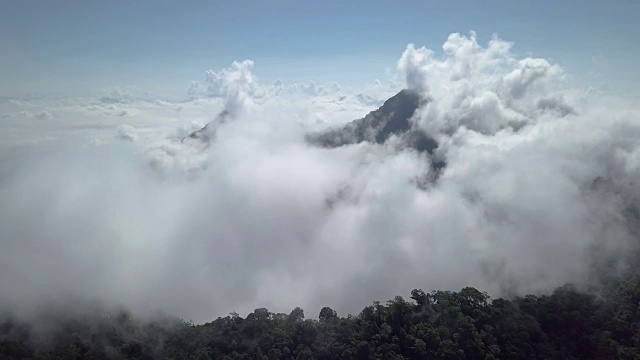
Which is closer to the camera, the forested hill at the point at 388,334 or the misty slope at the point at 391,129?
the forested hill at the point at 388,334

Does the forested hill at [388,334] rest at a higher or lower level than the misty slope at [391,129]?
lower

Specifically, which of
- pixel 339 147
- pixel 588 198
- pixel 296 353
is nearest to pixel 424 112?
pixel 339 147

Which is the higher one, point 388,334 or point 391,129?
point 391,129

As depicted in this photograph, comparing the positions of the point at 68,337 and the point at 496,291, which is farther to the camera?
the point at 496,291

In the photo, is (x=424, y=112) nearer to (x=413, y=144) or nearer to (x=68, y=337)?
(x=413, y=144)

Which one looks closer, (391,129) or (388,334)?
(388,334)

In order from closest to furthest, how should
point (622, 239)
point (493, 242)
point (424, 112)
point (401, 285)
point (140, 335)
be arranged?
1. point (140, 335)
2. point (622, 239)
3. point (401, 285)
4. point (493, 242)
5. point (424, 112)
